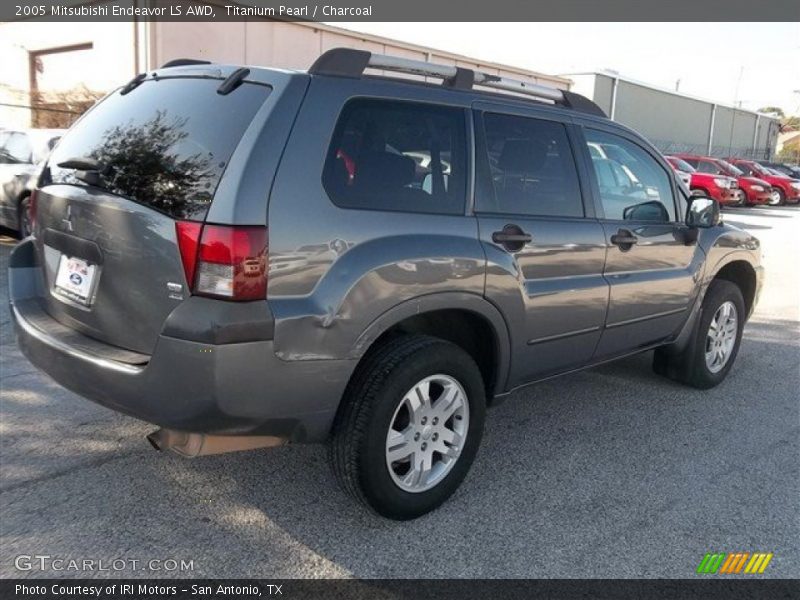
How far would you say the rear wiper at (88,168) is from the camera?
118 inches

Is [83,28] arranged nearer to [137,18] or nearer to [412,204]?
[137,18]

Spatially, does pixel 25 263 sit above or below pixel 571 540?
above

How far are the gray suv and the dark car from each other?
554cm

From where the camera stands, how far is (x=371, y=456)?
299 centimetres

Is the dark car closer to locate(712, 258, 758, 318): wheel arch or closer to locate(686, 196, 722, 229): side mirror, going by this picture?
locate(686, 196, 722, 229): side mirror

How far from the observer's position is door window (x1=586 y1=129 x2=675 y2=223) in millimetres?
4195

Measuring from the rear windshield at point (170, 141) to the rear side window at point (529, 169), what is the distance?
1217 millimetres

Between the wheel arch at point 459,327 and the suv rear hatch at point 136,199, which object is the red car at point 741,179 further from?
the suv rear hatch at point 136,199

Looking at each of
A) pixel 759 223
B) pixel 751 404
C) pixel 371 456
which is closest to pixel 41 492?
pixel 371 456

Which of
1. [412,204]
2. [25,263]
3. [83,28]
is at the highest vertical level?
[83,28]

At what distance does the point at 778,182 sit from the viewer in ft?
92.9

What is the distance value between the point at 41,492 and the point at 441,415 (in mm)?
1885

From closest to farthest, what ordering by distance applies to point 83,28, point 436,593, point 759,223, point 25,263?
1. point 436,593
2. point 25,263
3. point 83,28
4. point 759,223

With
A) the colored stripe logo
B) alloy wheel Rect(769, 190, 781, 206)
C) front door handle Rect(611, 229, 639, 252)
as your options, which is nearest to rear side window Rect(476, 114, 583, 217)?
front door handle Rect(611, 229, 639, 252)
